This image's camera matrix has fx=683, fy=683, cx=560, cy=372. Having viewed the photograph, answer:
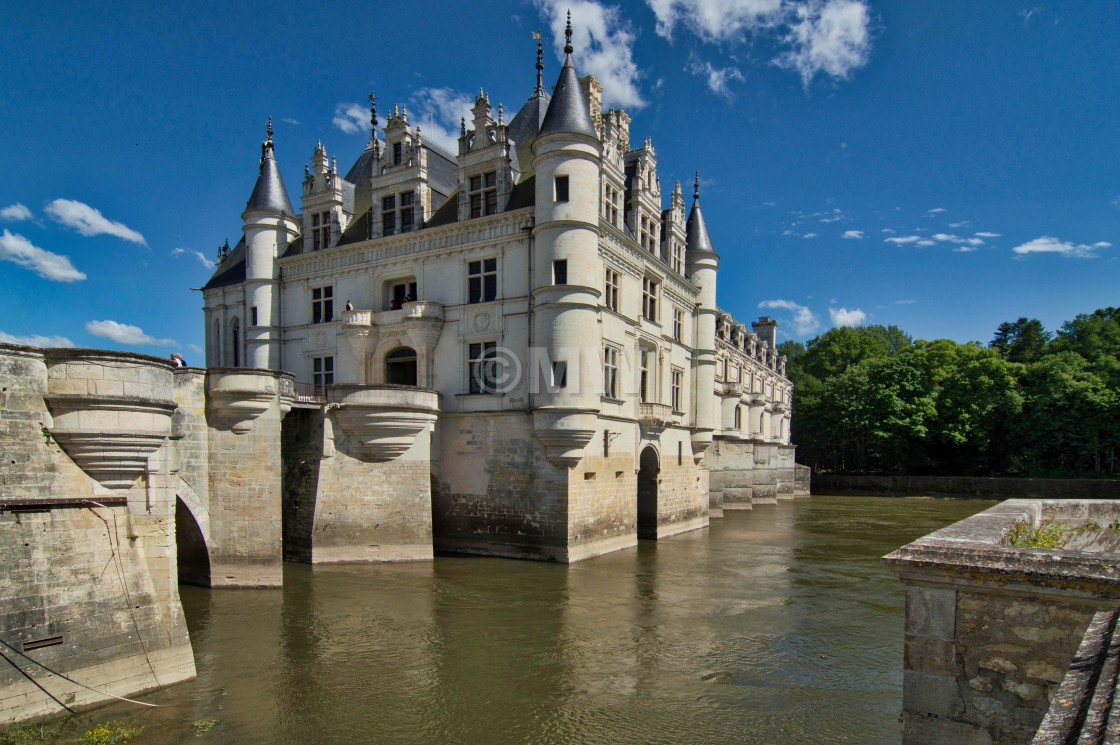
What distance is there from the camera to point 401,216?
80.2 ft

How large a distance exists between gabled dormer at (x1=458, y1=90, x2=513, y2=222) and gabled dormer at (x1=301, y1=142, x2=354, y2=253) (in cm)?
560

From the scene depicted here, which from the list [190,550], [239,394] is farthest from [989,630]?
[190,550]

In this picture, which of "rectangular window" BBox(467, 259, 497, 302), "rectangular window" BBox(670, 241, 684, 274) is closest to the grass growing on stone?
"rectangular window" BBox(467, 259, 497, 302)

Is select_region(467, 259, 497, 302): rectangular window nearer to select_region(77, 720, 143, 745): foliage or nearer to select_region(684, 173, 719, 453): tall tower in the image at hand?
select_region(684, 173, 719, 453): tall tower

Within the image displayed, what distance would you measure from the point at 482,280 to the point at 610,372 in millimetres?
5298

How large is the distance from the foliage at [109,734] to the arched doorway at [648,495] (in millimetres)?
19429

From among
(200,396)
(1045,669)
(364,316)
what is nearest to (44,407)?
(200,396)

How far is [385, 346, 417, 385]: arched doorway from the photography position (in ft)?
81.2

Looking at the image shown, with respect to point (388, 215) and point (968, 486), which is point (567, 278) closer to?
point (388, 215)

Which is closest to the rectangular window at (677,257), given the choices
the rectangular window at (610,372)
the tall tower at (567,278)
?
the rectangular window at (610,372)

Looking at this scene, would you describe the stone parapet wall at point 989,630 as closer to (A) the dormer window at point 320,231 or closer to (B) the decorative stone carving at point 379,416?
(B) the decorative stone carving at point 379,416

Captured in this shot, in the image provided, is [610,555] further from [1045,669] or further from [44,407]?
[1045,669]

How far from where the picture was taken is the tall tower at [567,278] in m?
20.5

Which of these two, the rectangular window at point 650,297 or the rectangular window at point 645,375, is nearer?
the rectangular window at point 645,375
